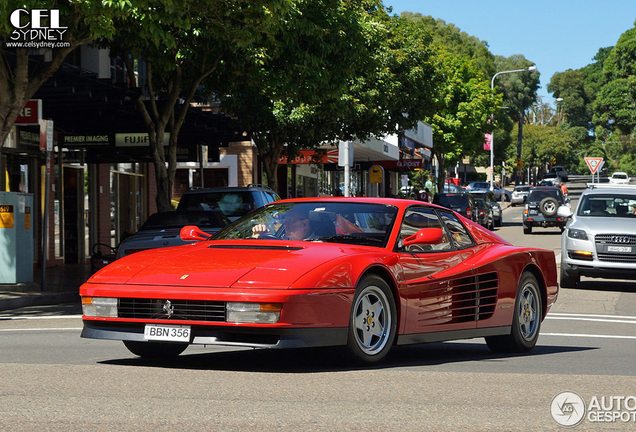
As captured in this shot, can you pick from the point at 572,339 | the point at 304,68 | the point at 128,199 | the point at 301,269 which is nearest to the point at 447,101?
the point at 128,199

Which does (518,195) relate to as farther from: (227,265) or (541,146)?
(227,265)

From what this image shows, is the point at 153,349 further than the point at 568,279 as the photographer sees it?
No

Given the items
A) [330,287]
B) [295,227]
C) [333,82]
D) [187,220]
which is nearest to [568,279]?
[187,220]

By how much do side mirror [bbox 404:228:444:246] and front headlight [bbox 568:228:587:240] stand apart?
10479mm

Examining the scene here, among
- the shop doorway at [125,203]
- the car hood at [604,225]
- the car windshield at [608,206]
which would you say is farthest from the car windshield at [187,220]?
the shop doorway at [125,203]

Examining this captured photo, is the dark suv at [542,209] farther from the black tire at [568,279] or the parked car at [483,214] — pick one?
the black tire at [568,279]

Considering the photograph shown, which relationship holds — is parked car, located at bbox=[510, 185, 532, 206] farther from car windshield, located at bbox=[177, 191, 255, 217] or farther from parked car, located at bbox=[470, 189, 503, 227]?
car windshield, located at bbox=[177, 191, 255, 217]

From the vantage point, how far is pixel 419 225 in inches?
336

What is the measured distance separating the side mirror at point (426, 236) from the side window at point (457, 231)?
0.83m

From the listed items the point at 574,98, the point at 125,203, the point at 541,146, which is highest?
the point at 574,98

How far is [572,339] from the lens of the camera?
10.8 m

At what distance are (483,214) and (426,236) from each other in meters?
36.6

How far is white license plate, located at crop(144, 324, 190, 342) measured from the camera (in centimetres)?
695

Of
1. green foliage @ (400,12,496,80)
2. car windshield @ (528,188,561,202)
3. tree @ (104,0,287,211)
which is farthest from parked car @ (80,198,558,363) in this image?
green foliage @ (400,12,496,80)
